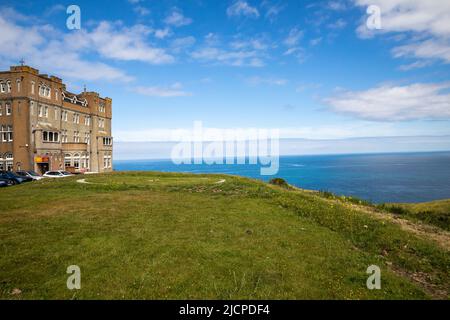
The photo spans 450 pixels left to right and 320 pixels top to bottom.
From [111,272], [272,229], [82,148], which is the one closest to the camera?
[111,272]

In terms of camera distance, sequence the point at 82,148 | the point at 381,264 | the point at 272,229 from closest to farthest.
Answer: the point at 381,264
the point at 272,229
the point at 82,148

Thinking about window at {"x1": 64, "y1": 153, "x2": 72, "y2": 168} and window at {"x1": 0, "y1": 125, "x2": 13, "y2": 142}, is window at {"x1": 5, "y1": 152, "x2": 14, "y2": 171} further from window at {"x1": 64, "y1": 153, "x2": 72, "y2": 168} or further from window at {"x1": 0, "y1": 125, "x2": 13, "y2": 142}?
window at {"x1": 64, "y1": 153, "x2": 72, "y2": 168}

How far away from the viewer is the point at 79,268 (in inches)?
409

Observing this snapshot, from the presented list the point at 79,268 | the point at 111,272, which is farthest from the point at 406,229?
the point at 79,268

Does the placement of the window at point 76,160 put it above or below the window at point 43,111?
below

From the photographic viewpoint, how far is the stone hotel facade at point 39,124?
170ft

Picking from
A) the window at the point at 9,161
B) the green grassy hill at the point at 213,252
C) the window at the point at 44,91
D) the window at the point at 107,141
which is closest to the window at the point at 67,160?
the window at the point at 9,161

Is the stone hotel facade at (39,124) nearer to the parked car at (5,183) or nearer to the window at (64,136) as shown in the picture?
the window at (64,136)

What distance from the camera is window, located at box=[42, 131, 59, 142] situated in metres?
55.1

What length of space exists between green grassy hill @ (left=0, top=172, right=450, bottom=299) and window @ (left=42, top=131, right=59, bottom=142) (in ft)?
131

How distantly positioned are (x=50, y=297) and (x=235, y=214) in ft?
39.1

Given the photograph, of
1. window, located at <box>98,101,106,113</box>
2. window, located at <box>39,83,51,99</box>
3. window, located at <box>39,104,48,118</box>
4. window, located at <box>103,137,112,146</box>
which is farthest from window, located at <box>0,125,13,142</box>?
window, located at <box>98,101,106,113</box>

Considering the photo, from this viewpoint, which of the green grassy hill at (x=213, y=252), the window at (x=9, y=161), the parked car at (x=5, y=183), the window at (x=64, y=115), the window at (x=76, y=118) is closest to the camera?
the green grassy hill at (x=213, y=252)

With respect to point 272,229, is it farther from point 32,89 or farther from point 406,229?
point 32,89
